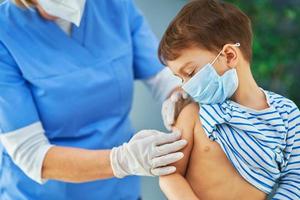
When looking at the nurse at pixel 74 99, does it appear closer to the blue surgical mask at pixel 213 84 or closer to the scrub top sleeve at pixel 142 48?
the scrub top sleeve at pixel 142 48

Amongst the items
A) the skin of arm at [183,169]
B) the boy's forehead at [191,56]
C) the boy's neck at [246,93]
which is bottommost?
the skin of arm at [183,169]

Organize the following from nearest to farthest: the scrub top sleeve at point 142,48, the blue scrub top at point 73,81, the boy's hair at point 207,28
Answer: the boy's hair at point 207,28 → the blue scrub top at point 73,81 → the scrub top sleeve at point 142,48

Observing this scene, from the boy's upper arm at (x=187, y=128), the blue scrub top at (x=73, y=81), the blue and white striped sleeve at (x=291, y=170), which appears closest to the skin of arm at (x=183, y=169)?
the boy's upper arm at (x=187, y=128)

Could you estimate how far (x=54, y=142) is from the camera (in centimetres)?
180

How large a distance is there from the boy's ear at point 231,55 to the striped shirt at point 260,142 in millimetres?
105

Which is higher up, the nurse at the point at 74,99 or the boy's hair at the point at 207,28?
the boy's hair at the point at 207,28

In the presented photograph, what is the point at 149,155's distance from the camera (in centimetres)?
148

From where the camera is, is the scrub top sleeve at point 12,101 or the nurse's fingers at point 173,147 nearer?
the nurse's fingers at point 173,147

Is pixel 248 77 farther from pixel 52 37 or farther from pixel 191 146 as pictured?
pixel 52 37

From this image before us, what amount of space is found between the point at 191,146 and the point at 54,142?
57 cm

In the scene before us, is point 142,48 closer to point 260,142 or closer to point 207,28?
point 207,28

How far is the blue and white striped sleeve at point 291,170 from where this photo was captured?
139 cm

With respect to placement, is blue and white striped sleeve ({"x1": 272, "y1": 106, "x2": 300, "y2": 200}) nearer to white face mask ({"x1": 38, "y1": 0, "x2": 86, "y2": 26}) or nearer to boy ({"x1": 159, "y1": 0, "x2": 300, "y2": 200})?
boy ({"x1": 159, "y1": 0, "x2": 300, "y2": 200})

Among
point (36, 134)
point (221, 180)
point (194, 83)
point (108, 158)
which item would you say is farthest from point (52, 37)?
point (221, 180)
